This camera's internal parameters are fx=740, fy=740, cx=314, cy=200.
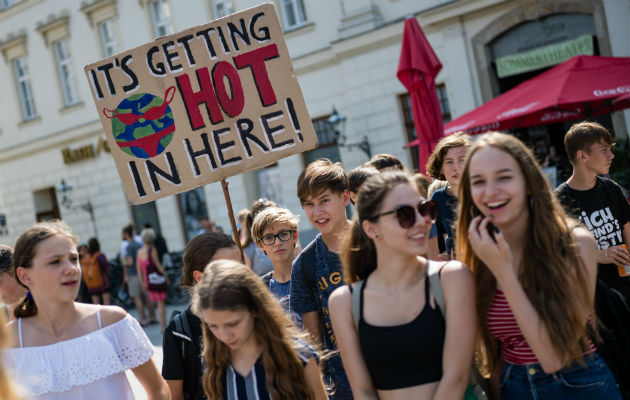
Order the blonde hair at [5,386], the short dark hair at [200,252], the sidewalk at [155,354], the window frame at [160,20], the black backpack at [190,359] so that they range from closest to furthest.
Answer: the blonde hair at [5,386], the black backpack at [190,359], the short dark hair at [200,252], the sidewalk at [155,354], the window frame at [160,20]

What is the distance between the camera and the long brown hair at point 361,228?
112 inches

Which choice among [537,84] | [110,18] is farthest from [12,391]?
[110,18]

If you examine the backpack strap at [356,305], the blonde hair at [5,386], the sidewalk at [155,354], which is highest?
the blonde hair at [5,386]

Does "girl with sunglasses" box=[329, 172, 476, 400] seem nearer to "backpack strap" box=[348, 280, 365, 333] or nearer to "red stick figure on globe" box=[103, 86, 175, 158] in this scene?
"backpack strap" box=[348, 280, 365, 333]

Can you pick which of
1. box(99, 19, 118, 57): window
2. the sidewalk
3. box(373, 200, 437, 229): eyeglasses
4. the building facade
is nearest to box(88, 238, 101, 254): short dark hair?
the sidewalk

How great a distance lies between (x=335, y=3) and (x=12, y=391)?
53.4ft

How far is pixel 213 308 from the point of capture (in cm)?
295

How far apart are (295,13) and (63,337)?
1543 cm

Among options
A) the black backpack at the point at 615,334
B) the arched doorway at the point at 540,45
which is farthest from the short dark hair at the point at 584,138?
the arched doorway at the point at 540,45

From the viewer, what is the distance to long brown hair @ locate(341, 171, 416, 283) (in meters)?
2.83

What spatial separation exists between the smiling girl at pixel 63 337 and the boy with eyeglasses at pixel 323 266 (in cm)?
81

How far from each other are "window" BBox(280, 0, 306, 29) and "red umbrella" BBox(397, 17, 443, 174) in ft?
26.7

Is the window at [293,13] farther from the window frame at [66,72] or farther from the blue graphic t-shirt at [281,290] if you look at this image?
the blue graphic t-shirt at [281,290]

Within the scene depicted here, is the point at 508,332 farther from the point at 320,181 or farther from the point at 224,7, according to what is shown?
the point at 224,7
